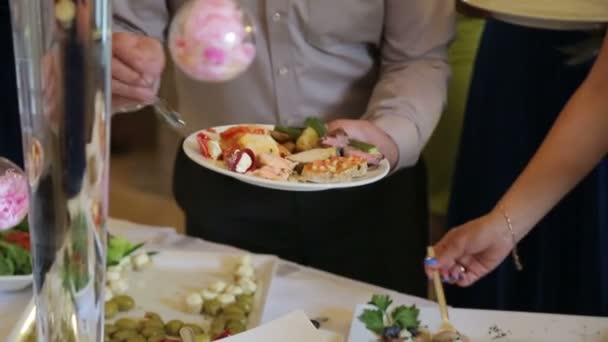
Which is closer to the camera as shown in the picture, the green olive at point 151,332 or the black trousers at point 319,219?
the green olive at point 151,332

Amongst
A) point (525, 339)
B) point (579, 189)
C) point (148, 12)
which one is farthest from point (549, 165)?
point (148, 12)

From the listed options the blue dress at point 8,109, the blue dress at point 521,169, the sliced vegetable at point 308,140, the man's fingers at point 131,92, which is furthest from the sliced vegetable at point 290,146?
the blue dress at point 8,109

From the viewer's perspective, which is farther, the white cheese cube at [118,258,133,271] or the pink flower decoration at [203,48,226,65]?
the white cheese cube at [118,258,133,271]

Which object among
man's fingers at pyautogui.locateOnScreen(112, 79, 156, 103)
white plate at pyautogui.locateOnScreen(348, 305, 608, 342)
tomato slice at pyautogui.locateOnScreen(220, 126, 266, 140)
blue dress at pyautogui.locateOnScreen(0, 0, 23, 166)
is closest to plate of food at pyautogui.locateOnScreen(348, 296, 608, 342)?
white plate at pyautogui.locateOnScreen(348, 305, 608, 342)

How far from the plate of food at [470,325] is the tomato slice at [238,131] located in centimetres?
22

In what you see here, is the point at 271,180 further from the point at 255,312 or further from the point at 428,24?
the point at 428,24

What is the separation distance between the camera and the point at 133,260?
1.11 metres

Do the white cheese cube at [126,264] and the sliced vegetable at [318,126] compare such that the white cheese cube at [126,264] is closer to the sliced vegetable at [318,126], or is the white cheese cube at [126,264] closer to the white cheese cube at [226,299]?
the white cheese cube at [226,299]

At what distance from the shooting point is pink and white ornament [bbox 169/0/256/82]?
742mm

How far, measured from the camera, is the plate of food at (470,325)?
917 millimetres

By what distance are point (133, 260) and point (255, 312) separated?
204mm

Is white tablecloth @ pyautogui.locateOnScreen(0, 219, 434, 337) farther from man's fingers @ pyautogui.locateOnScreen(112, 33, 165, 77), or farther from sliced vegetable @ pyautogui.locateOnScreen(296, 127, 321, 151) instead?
man's fingers @ pyautogui.locateOnScreen(112, 33, 165, 77)

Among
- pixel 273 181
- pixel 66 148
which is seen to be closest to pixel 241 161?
pixel 273 181

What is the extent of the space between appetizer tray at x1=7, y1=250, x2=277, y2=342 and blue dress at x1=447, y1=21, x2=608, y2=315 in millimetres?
521
